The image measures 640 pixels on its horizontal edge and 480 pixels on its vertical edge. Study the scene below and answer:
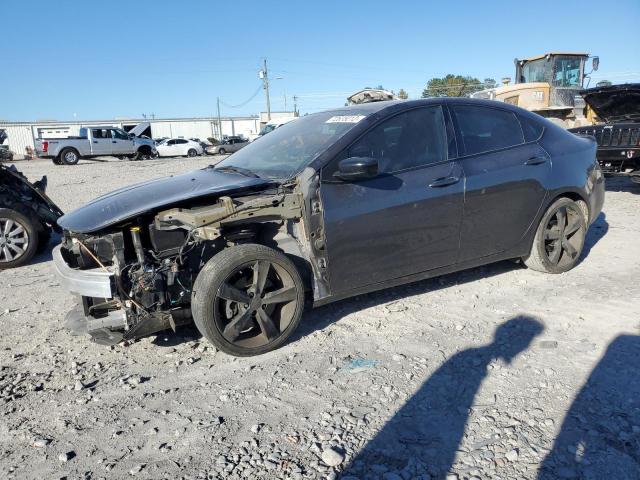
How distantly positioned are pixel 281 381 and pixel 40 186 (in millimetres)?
4769

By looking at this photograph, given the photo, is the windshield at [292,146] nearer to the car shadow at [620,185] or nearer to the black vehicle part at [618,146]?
the black vehicle part at [618,146]

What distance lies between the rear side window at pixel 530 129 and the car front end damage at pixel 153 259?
2396 mm

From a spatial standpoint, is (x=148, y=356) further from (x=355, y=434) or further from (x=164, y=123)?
(x=164, y=123)

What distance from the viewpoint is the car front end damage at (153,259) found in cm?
308

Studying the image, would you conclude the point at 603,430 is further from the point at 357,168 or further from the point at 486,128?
the point at 486,128

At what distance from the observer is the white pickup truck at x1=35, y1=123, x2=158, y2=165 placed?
81.0 feet

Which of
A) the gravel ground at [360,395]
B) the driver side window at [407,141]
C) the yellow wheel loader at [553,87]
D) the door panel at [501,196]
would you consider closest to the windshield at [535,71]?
the yellow wheel loader at [553,87]

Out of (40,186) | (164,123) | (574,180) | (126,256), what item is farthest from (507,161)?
(164,123)

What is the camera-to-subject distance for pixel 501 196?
13.3 feet

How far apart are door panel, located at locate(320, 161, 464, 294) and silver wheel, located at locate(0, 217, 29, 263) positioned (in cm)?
421

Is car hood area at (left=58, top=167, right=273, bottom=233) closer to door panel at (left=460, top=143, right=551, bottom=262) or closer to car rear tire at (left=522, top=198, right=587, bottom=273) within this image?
door panel at (left=460, top=143, right=551, bottom=262)

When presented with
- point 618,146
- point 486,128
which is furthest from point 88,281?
point 618,146

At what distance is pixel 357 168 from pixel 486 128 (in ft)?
5.19

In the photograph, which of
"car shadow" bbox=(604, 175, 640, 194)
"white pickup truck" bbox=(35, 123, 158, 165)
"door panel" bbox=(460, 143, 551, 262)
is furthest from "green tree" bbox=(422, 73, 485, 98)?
"door panel" bbox=(460, 143, 551, 262)
